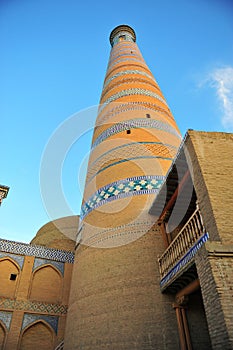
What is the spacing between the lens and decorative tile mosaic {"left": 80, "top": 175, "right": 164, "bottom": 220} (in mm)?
5762

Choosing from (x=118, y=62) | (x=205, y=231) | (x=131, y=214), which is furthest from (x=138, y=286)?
(x=118, y=62)

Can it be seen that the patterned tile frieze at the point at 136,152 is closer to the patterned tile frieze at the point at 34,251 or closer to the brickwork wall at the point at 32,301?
the patterned tile frieze at the point at 34,251

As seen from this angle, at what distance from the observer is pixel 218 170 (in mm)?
3527

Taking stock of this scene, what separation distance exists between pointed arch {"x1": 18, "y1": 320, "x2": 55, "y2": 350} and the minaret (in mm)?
1663

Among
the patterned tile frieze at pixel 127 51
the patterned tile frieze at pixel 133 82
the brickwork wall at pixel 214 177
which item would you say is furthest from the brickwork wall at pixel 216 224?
the patterned tile frieze at pixel 127 51

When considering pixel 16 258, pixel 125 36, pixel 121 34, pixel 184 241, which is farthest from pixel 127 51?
pixel 184 241

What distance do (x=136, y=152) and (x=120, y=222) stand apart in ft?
5.77

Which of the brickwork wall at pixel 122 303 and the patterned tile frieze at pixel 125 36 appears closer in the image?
the brickwork wall at pixel 122 303

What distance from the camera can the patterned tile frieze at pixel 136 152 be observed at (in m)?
6.48

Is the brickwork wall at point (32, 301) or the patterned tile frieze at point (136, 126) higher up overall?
the patterned tile frieze at point (136, 126)

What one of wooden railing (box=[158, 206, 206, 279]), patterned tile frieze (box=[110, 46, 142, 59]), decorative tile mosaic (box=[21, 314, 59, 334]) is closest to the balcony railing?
wooden railing (box=[158, 206, 206, 279])

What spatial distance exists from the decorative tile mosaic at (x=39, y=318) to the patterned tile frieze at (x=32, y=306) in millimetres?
101

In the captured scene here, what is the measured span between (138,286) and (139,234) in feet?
2.87

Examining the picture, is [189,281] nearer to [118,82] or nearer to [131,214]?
[131,214]
